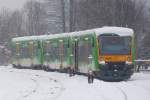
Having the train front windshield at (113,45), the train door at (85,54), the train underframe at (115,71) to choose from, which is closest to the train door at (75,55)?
the train door at (85,54)

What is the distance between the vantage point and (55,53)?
4938 centimetres

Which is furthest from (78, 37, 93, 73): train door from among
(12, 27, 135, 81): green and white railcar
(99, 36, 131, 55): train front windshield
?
(99, 36, 131, 55): train front windshield

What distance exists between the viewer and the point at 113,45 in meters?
35.3

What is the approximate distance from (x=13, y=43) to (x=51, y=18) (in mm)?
62958

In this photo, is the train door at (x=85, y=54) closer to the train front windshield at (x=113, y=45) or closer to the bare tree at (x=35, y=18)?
the train front windshield at (x=113, y=45)

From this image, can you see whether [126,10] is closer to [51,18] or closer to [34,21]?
[51,18]

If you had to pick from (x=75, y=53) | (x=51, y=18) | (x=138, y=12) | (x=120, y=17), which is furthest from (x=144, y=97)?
(x=51, y=18)

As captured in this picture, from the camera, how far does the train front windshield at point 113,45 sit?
3522 cm

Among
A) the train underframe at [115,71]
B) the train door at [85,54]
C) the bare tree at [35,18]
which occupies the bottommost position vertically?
the train underframe at [115,71]

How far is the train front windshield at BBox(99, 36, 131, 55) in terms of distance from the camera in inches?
1387

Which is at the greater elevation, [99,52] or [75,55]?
[99,52]

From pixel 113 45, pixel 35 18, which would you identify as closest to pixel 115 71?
pixel 113 45

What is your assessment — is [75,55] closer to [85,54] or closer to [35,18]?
[85,54]

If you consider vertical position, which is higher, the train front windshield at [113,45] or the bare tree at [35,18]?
the bare tree at [35,18]
